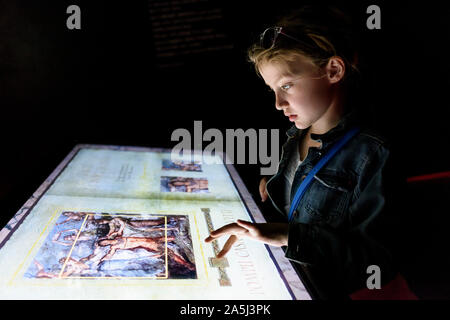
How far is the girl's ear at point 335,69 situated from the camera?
4.46 feet

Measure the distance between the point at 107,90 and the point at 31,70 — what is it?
627mm

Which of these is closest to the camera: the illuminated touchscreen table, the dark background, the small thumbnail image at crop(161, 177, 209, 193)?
the illuminated touchscreen table

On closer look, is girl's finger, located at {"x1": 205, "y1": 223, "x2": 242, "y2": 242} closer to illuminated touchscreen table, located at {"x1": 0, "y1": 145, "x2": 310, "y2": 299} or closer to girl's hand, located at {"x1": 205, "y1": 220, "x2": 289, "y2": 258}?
girl's hand, located at {"x1": 205, "y1": 220, "x2": 289, "y2": 258}

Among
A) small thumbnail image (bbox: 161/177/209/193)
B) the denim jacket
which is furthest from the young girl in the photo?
small thumbnail image (bbox: 161/177/209/193)

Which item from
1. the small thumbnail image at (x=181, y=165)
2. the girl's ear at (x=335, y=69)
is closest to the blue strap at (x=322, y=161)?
the girl's ear at (x=335, y=69)

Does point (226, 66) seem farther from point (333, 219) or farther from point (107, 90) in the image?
point (333, 219)

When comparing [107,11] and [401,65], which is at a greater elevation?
[107,11]

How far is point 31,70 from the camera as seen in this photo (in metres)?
3.19

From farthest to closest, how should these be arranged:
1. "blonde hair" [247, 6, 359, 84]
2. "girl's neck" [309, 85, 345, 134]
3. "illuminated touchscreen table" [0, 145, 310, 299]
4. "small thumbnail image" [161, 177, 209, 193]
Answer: "small thumbnail image" [161, 177, 209, 193], "girl's neck" [309, 85, 345, 134], "blonde hair" [247, 6, 359, 84], "illuminated touchscreen table" [0, 145, 310, 299]

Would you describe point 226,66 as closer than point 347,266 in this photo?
No

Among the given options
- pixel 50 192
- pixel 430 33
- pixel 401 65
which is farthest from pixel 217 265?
pixel 430 33

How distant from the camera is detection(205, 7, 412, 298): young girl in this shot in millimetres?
1210

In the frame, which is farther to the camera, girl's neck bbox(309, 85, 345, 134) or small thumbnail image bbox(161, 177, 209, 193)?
small thumbnail image bbox(161, 177, 209, 193)
